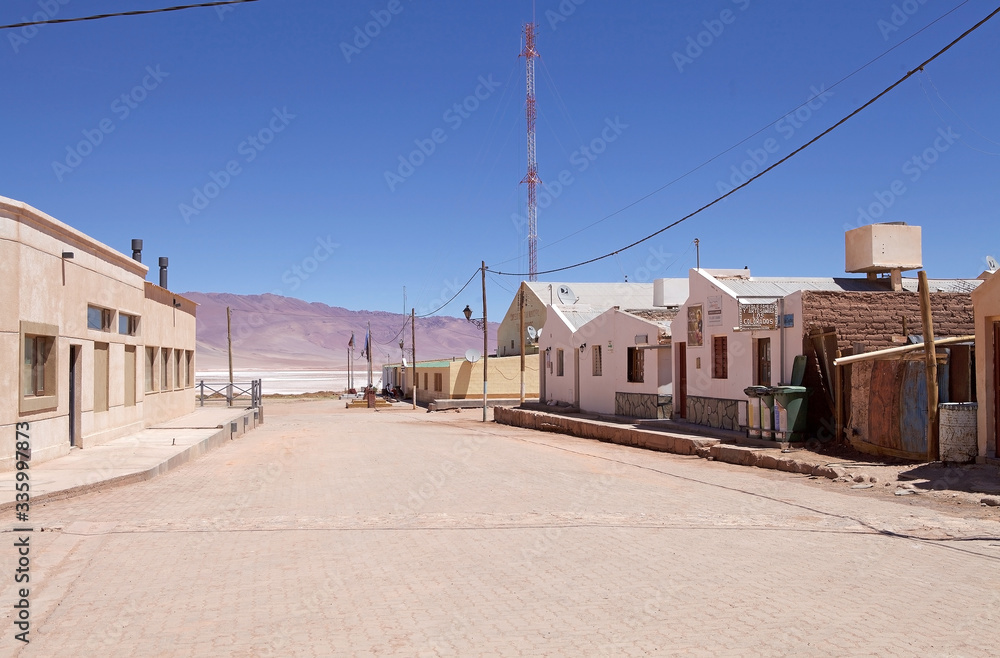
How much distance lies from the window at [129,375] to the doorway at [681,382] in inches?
607

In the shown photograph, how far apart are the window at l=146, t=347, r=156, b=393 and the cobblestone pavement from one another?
12368 mm

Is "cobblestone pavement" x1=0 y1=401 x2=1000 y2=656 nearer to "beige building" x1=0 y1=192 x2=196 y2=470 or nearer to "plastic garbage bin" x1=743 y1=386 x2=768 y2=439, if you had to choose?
"beige building" x1=0 y1=192 x2=196 y2=470

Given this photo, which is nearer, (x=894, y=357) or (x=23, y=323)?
(x=23, y=323)

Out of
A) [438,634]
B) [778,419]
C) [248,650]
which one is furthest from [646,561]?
[778,419]

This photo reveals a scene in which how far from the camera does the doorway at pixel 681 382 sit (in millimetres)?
25094

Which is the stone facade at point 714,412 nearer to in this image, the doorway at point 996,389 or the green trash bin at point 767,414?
the green trash bin at point 767,414

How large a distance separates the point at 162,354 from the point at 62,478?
1466 cm

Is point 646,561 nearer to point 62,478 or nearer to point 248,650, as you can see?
point 248,650

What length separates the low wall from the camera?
63.7 feet

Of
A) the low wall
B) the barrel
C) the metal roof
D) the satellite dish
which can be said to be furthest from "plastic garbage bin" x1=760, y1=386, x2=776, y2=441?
the satellite dish

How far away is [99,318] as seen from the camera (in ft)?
61.9

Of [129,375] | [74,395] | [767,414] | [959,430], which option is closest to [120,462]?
[74,395]

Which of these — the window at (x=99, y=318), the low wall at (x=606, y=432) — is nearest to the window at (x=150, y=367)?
the window at (x=99, y=318)

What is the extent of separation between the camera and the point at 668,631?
18.0 feet
